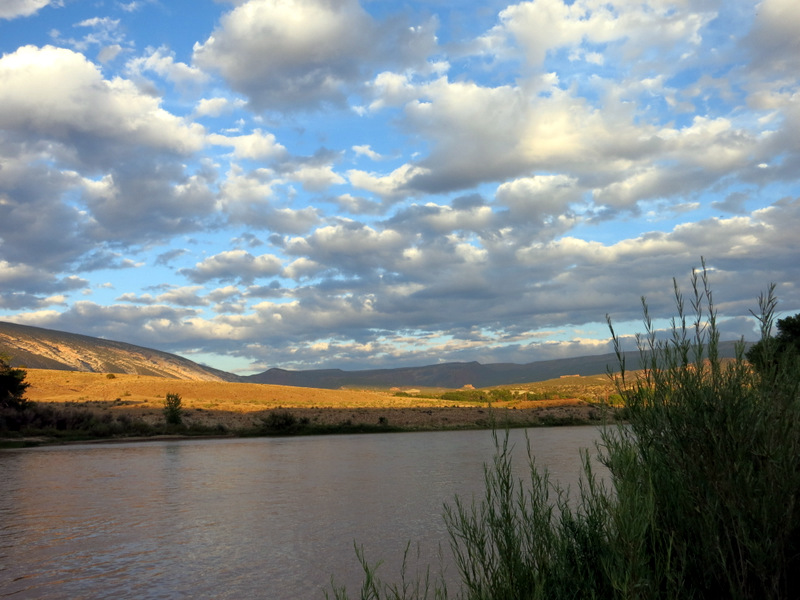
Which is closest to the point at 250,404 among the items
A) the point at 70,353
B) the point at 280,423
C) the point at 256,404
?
the point at 256,404

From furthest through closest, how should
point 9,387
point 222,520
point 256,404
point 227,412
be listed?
point 256,404 → point 227,412 → point 9,387 → point 222,520

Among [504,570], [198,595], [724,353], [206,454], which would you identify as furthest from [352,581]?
[206,454]

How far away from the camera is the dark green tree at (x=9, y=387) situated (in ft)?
124

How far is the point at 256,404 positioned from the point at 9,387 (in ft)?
88.1

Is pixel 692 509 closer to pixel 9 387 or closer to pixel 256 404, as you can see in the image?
pixel 9 387

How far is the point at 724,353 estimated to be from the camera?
18.4 ft

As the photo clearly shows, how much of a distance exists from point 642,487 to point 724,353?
5.19ft

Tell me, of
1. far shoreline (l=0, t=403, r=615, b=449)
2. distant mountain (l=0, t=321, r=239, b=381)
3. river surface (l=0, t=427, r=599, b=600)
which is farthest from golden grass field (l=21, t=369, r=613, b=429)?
distant mountain (l=0, t=321, r=239, b=381)

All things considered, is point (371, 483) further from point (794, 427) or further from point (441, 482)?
point (794, 427)

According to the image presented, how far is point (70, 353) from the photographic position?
161625mm

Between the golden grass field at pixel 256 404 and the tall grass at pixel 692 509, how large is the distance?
31.9 meters

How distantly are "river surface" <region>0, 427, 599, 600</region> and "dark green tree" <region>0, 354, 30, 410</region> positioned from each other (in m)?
14.4

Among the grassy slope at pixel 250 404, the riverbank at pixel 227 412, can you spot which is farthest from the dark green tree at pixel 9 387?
the grassy slope at pixel 250 404

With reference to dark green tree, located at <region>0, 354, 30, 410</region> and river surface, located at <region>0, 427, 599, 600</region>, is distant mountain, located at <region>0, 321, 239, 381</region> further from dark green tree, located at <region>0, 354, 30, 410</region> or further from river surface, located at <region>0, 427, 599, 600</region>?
river surface, located at <region>0, 427, 599, 600</region>
